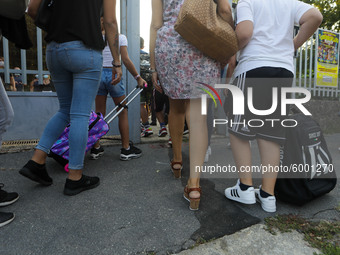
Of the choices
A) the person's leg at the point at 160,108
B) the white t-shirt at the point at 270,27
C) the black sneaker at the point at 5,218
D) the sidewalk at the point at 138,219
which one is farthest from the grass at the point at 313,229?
the person's leg at the point at 160,108

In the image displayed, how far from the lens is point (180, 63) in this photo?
175cm

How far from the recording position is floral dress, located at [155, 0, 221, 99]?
1737 millimetres

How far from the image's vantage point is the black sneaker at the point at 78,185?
1897mm

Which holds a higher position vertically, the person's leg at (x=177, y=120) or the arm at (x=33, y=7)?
the arm at (x=33, y=7)

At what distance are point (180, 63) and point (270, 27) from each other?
2.12 ft

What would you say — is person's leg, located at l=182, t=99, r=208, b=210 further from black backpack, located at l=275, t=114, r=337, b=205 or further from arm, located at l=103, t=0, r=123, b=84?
arm, located at l=103, t=0, r=123, b=84

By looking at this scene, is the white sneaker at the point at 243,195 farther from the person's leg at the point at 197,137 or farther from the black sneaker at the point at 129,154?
the black sneaker at the point at 129,154

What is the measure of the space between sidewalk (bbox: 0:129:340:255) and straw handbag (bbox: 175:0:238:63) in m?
1.08

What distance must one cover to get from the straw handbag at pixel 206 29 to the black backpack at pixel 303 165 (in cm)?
75

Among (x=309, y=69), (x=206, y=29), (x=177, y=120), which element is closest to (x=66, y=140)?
(x=177, y=120)

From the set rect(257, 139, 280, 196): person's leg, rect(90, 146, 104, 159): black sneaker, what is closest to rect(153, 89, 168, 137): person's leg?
rect(90, 146, 104, 159): black sneaker

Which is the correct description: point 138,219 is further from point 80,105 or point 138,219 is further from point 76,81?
point 76,81

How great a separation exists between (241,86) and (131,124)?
215cm

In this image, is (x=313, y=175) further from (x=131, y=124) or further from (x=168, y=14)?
(x=131, y=124)
